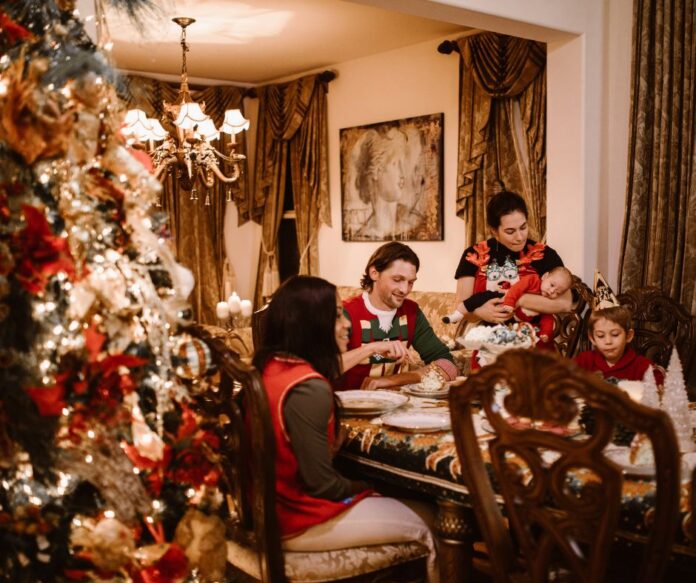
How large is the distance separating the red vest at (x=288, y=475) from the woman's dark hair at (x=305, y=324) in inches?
2.6

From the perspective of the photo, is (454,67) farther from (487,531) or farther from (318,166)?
(487,531)

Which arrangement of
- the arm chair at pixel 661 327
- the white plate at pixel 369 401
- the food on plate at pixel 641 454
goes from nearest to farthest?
the food on plate at pixel 641 454 → the white plate at pixel 369 401 → the arm chair at pixel 661 327

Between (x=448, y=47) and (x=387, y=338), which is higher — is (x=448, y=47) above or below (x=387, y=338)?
above

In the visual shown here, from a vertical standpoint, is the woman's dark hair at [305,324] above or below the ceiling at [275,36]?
below

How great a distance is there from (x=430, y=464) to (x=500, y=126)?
3.72m

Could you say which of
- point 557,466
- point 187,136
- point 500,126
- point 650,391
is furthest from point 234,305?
point 557,466

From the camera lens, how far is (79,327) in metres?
1.48

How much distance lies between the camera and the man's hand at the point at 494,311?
3.12 metres

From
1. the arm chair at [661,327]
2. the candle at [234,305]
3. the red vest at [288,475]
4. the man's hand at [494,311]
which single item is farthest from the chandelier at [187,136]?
the red vest at [288,475]

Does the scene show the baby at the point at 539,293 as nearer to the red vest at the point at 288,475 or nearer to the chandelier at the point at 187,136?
the red vest at the point at 288,475

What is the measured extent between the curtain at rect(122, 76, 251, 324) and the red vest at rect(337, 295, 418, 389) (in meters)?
4.46

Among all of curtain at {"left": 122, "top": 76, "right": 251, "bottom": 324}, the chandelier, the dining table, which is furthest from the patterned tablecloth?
curtain at {"left": 122, "top": 76, "right": 251, "bottom": 324}

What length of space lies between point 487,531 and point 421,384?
0.93 m

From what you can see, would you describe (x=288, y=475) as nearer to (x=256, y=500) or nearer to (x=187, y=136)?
(x=256, y=500)
